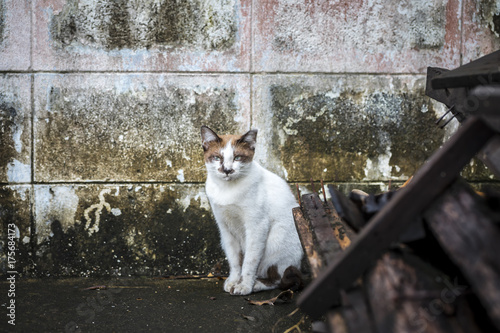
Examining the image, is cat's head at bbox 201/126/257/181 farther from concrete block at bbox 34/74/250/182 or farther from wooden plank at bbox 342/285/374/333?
wooden plank at bbox 342/285/374/333

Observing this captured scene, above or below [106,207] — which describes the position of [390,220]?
above

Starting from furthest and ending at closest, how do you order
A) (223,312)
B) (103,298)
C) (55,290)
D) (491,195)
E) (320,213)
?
(55,290)
(103,298)
(223,312)
(320,213)
(491,195)

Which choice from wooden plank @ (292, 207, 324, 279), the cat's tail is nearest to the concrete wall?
the cat's tail

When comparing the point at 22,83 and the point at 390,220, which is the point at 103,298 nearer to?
the point at 22,83

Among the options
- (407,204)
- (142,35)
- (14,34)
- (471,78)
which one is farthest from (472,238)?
(14,34)

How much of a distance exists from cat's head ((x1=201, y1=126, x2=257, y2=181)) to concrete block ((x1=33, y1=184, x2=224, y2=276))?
59 cm

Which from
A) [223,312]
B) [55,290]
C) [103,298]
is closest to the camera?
[223,312]

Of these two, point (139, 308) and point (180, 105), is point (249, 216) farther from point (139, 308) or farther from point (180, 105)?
point (180, 105)

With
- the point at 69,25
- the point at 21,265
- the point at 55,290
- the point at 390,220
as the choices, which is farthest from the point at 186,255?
the point at 390,220

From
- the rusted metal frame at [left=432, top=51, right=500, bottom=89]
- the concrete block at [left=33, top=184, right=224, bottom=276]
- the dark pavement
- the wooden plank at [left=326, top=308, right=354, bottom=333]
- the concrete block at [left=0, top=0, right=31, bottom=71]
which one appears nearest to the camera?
the wooden plank at [left=326, top=308, right=354, bottom=333]

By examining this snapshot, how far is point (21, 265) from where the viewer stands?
3.85m

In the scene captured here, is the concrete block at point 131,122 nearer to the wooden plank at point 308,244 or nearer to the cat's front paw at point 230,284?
the cat's front paw at point 230,284

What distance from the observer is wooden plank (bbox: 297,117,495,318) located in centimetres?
129

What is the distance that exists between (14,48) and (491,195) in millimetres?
3870
